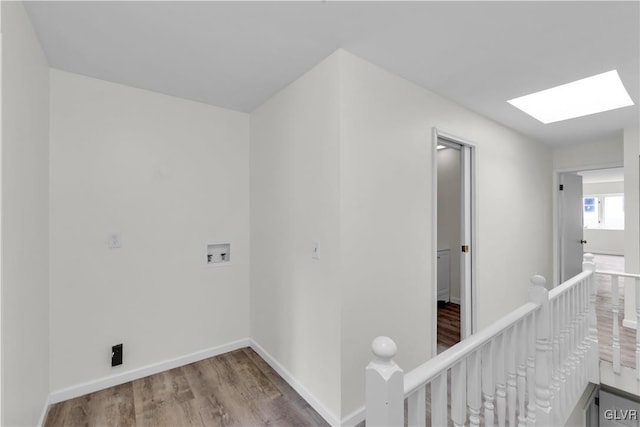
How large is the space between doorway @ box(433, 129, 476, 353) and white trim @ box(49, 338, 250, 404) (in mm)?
1935

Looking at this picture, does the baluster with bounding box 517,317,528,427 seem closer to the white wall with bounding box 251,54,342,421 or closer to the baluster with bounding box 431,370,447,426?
the baluster with bounding box 431,370,447,426

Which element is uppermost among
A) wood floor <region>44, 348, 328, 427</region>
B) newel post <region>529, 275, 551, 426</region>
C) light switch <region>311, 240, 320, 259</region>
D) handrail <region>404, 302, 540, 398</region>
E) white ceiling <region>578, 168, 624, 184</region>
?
white ceiling <region>578, 168, 624, 184</region>

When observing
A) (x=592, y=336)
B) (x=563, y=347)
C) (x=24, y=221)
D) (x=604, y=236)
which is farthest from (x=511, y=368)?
(x=604, y=236)

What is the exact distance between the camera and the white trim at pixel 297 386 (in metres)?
1.84

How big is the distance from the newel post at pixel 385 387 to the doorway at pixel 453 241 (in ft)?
5.60

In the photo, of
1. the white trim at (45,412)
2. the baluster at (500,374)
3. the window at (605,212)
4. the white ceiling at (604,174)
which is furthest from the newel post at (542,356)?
the window at (605,212)

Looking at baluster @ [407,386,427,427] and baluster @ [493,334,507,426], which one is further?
baluster @ [493,334,507,426]

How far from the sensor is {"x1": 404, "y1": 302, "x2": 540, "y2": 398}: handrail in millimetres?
911

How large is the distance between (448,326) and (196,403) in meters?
2.77

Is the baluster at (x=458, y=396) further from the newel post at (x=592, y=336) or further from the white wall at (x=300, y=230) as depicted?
the newel post at (x=592, y=336)

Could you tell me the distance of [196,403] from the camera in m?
2.02

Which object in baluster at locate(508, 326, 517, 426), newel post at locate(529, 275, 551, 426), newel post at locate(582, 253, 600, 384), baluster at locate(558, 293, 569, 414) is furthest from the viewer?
newel post at locate(582, 253, 600, 384)

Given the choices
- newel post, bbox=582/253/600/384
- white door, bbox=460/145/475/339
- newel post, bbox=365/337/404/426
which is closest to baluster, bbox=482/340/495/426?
newel post, bbox=365/337/404/426

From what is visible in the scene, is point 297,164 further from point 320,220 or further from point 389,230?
point 389,230
